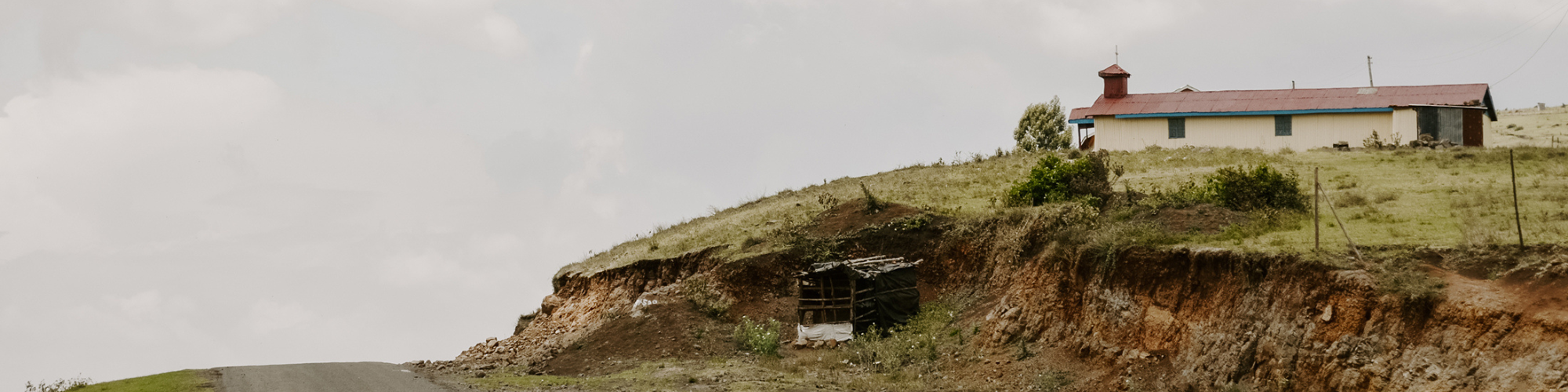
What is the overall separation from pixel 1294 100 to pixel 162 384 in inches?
1543

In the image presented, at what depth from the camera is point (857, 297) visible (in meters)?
24.8

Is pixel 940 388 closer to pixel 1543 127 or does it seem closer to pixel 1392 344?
pixel 1392 344

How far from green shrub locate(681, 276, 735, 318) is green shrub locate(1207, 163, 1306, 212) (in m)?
11.8

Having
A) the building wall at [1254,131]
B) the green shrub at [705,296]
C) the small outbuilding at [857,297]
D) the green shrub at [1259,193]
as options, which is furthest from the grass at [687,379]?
the building wall at [1254,131]

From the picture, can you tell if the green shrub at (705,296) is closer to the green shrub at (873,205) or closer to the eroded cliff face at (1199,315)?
the eroded cliff face at (1199,315)

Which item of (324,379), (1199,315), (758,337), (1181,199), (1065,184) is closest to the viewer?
(1199,315)

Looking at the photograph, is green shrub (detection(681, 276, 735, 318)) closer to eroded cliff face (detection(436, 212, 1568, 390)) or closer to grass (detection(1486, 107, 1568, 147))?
eroded cliff face (detection(436, 212, 1568, 390))

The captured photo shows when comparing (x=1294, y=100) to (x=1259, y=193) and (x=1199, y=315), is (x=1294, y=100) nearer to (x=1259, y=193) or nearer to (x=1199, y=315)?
(x=1259, y=193)

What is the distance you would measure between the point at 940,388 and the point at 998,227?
291 inches

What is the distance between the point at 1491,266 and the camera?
45.7 ft

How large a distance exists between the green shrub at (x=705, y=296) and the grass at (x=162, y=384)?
10.9 metres

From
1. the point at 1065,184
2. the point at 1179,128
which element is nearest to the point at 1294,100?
the point at 1179,128

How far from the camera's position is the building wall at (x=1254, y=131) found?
132 feet

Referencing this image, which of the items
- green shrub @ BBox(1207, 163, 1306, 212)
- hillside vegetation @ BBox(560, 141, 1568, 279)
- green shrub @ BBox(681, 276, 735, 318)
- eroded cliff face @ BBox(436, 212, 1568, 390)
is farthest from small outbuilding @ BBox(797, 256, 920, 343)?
green shrub @ BBox(1207, 163, 1306, 212)
